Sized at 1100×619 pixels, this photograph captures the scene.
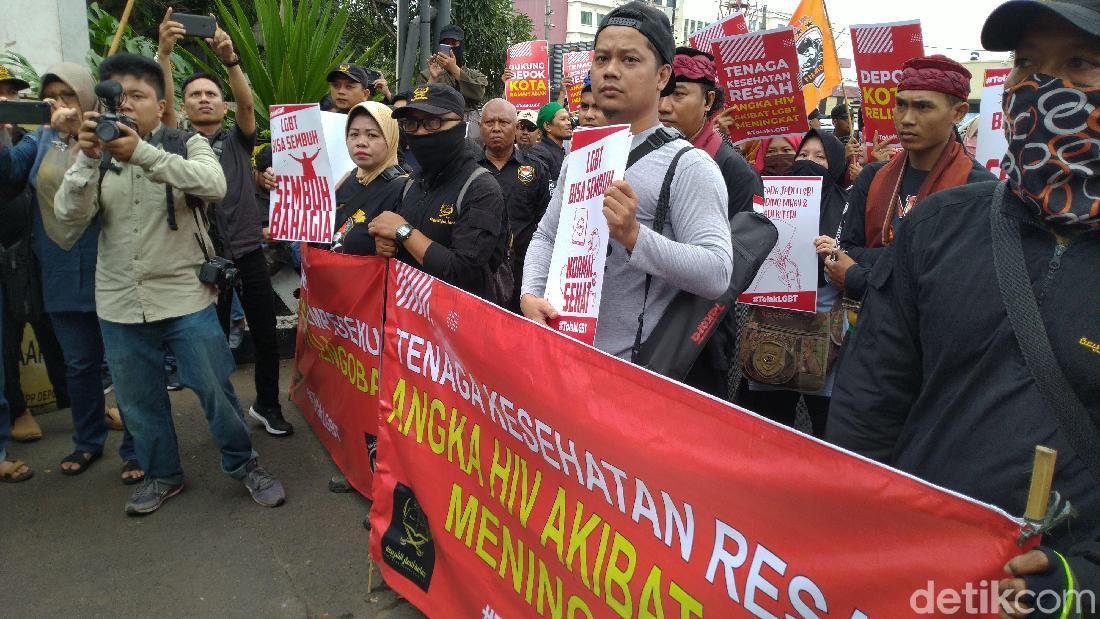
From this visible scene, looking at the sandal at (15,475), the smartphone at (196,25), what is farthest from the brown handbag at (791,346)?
the sandal at (15,475)

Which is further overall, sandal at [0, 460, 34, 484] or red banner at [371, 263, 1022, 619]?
sandal at [0, 460, 34, 484]

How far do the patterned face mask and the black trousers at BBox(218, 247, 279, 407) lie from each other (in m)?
4.41

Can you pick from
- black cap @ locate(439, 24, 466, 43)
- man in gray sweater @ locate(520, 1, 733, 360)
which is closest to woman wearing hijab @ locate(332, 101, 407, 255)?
man in gray sweater @ locate(520, 1, 733, 360)

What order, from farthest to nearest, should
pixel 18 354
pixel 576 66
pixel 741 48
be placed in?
pixel 576 66 → pixel 741 48 → pixel 18 354

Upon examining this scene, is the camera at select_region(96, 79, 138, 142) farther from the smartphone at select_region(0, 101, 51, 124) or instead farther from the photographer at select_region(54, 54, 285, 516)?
the smartphone at select_region(0, 101, 51, 124)

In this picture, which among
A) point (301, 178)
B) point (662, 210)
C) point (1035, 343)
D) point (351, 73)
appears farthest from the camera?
point (351, 73)

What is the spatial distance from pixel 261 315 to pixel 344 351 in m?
1.07

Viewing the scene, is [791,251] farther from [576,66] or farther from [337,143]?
[576,66]

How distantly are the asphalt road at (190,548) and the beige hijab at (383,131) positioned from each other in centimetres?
174

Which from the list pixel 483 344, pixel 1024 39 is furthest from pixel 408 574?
pixel 1024 39

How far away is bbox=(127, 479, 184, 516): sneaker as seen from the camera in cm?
390

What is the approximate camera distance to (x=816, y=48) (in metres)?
6.60

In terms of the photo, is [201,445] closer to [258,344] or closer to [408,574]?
[258,344]

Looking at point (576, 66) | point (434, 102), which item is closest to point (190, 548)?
point (434, 102)
